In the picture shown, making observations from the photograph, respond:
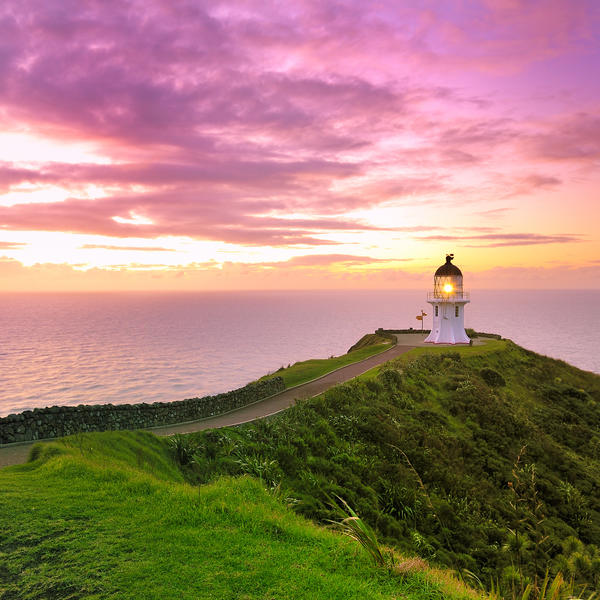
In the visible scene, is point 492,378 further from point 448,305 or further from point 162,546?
point 162,546

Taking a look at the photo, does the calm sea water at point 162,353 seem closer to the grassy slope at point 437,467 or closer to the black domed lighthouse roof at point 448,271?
the black domed lighthouse roof at point 448,271

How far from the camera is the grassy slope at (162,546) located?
7238mm

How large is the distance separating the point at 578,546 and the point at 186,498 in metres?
14.8

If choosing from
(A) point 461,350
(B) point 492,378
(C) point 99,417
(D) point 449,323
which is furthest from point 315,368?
(C) point 99,417

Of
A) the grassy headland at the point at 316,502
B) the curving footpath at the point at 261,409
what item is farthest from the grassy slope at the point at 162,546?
the curving footpath at the point at 261,409

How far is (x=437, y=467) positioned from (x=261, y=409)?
9.82 metres

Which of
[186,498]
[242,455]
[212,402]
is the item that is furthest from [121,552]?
[212,402]

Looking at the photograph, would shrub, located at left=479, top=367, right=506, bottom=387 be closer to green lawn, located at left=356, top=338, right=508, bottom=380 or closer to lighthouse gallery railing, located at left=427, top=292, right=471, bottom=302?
green lawn, located at left=356, top=338, right=508, bottom=380

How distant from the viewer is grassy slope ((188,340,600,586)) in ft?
48.8

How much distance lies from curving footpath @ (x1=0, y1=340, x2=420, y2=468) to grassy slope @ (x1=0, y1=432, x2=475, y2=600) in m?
3.69

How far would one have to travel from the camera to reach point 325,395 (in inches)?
928

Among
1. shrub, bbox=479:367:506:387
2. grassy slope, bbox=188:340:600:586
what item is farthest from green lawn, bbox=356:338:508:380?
grassy slope, bbox=188:340:600:586

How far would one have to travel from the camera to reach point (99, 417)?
18.1 m

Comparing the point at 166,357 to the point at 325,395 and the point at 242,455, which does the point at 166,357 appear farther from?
the point at 242,455
